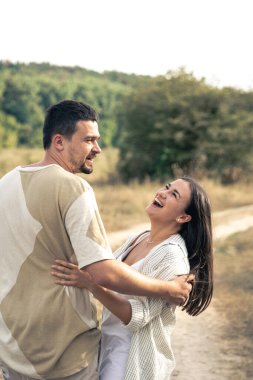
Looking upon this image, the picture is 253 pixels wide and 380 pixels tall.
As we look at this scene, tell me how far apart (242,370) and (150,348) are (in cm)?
313

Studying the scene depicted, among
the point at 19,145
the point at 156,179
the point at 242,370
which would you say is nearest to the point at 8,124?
the point at 19,145

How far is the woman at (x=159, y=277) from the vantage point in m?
2.56

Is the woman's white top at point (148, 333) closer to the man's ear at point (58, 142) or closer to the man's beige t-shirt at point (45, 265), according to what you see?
the man's beige t-shirt at point (45, 265)

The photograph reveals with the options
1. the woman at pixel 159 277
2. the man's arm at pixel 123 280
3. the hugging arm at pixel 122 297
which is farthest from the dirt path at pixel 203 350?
the man's arm at pixel 123 280

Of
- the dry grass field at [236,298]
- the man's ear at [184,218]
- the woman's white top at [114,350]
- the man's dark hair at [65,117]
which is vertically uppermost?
the man's dark hair at [65,117]

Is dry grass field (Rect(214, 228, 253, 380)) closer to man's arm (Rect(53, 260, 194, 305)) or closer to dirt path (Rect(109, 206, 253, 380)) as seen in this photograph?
dirt path (Rect(109, 206, 253, 380))

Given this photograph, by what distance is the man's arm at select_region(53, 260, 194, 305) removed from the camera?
2367 millimetres

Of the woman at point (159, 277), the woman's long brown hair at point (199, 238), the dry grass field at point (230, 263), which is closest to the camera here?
the woman at point (159, 277)

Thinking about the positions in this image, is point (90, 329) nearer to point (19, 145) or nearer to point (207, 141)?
point (207, 141)

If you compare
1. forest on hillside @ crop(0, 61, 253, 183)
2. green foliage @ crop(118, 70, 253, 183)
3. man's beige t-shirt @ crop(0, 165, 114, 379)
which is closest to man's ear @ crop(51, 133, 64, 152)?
man's beige t-shirt @ crop(0, 165, 114, 379)

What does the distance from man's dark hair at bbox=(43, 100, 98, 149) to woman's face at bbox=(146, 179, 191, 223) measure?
473 mm

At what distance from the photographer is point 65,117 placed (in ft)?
8.51

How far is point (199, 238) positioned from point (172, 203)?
18 centimetres

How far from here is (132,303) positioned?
102 inches
